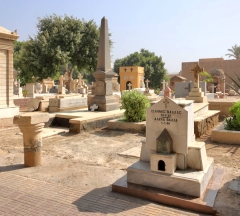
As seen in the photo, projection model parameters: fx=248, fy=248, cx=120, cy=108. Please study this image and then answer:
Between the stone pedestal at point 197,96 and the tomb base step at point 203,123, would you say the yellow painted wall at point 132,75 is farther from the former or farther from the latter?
the tomb base step at point 203,123

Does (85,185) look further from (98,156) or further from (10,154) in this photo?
(10,154)

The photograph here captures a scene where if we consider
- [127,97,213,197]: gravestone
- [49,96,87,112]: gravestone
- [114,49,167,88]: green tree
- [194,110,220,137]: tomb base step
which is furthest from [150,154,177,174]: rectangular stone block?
[114,49,167,88]: green tree

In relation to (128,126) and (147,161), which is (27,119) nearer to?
(147,161)

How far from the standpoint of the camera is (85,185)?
435 centimetres

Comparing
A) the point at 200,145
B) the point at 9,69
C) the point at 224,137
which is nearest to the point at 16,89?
the point at 9,69

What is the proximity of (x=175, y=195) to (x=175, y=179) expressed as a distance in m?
0.23

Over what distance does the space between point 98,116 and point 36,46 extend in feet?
52.1

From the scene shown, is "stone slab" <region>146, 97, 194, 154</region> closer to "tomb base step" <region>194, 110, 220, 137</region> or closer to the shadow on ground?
the shadow on ground

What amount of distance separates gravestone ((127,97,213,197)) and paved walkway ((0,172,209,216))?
0.45 metres

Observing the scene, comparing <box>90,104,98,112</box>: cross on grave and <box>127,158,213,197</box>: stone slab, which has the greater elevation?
<box>90,104,98,112</box>: cross on grave

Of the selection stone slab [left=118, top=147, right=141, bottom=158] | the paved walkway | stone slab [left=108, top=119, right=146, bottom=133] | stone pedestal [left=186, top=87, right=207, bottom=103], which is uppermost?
stone pedestal [left=186, top=87, right=207, bottom=103]

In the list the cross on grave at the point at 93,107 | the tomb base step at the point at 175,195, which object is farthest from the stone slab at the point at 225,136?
the cross on grave at the point at 93,107

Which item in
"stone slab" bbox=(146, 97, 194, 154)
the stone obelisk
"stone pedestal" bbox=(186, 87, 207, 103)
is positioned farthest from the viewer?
"stone pedestal" bbox=(186, 87, 207, 103)

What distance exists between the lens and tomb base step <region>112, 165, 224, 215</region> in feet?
11.4
